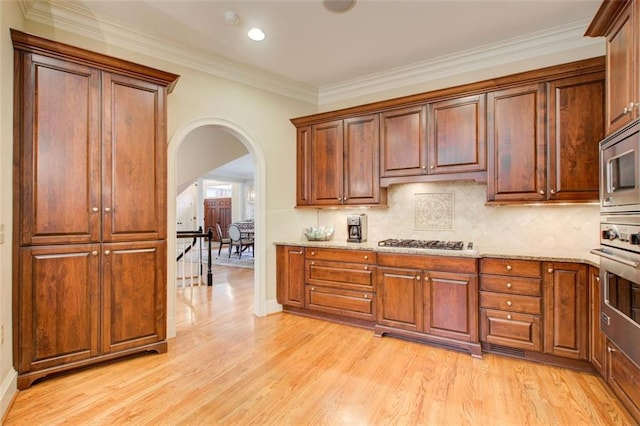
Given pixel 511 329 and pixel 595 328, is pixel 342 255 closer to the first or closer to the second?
pixel 511 329

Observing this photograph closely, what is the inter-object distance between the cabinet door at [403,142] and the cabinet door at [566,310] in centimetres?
145

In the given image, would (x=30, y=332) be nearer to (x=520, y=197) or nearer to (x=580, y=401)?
(x=580, y=401)

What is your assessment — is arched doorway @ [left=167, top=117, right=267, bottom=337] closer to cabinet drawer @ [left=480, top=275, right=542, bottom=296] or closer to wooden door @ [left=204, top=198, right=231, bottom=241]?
cabinet drawer @ [left=480, top=275, right=542, bottom=296]

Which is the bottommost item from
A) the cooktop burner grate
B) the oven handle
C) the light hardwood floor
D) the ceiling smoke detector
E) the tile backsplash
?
the light hardwood floor

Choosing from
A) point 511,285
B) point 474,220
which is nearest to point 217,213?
point 474,220

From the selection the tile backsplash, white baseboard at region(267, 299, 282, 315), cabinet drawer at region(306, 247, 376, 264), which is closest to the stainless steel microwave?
the tile backsplash

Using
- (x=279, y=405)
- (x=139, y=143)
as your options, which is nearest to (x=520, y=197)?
(x=279, y=405)

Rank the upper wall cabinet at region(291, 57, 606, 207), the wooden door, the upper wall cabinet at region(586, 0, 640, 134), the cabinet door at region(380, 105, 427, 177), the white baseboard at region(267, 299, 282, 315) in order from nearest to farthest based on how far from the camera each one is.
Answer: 1. the upper wall cabinet at region(586, 0, 640, 134)
2. the upper wall cabinet at region(291, 57, 606, 207)
3. the cabinet door at region(380, 105, 427, 177)
4. the white baseboard at region(267, 299, 282, 315)
5. the wooden door

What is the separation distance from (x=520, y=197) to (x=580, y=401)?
1565mm

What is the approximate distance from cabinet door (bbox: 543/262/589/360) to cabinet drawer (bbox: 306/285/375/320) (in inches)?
58.7

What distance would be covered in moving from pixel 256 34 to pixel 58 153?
191 centimetres

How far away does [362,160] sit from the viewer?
3701 millimetres

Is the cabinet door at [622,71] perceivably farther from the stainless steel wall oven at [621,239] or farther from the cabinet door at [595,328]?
the cabinet door at [595,328]

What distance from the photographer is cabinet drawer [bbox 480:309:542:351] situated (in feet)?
8.51
